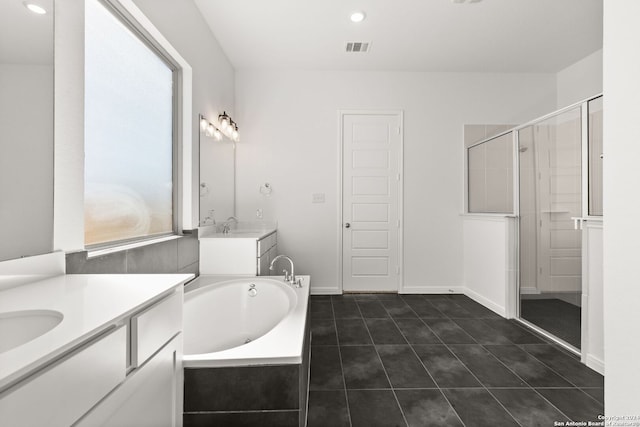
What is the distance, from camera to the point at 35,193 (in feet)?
3.50

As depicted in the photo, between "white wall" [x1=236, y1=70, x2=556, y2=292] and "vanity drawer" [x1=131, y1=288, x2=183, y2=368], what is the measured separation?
8.78 feet

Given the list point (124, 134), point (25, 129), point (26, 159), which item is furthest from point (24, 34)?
point (124, 134)

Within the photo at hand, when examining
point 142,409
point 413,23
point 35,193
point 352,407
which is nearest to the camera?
point 142,409

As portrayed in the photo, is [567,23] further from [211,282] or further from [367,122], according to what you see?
[211,282]

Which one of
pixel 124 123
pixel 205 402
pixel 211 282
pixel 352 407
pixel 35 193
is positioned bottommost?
pixel 352 407

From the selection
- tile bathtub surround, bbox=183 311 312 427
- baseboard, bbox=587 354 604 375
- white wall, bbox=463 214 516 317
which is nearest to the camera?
tile bathtub surround, bbox=183 311 312 427

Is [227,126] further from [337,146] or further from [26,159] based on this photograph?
[26,159]

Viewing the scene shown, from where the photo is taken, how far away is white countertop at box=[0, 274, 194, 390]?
0.48 m

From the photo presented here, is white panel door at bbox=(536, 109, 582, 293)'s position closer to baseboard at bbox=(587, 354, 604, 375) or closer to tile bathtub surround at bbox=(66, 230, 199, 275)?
baseboard at bbox=(587, 354, 604, 375)

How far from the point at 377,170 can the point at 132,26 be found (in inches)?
107

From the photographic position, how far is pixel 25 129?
1022 mm

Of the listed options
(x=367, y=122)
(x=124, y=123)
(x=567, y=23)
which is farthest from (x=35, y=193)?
(x=567, y=23)

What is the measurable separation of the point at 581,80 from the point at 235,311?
4.42 m

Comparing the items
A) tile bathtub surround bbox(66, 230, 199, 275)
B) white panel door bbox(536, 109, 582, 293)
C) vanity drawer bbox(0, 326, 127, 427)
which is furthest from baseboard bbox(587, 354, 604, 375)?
tile bathtub surround bbox(66, 230, 199, 275)
